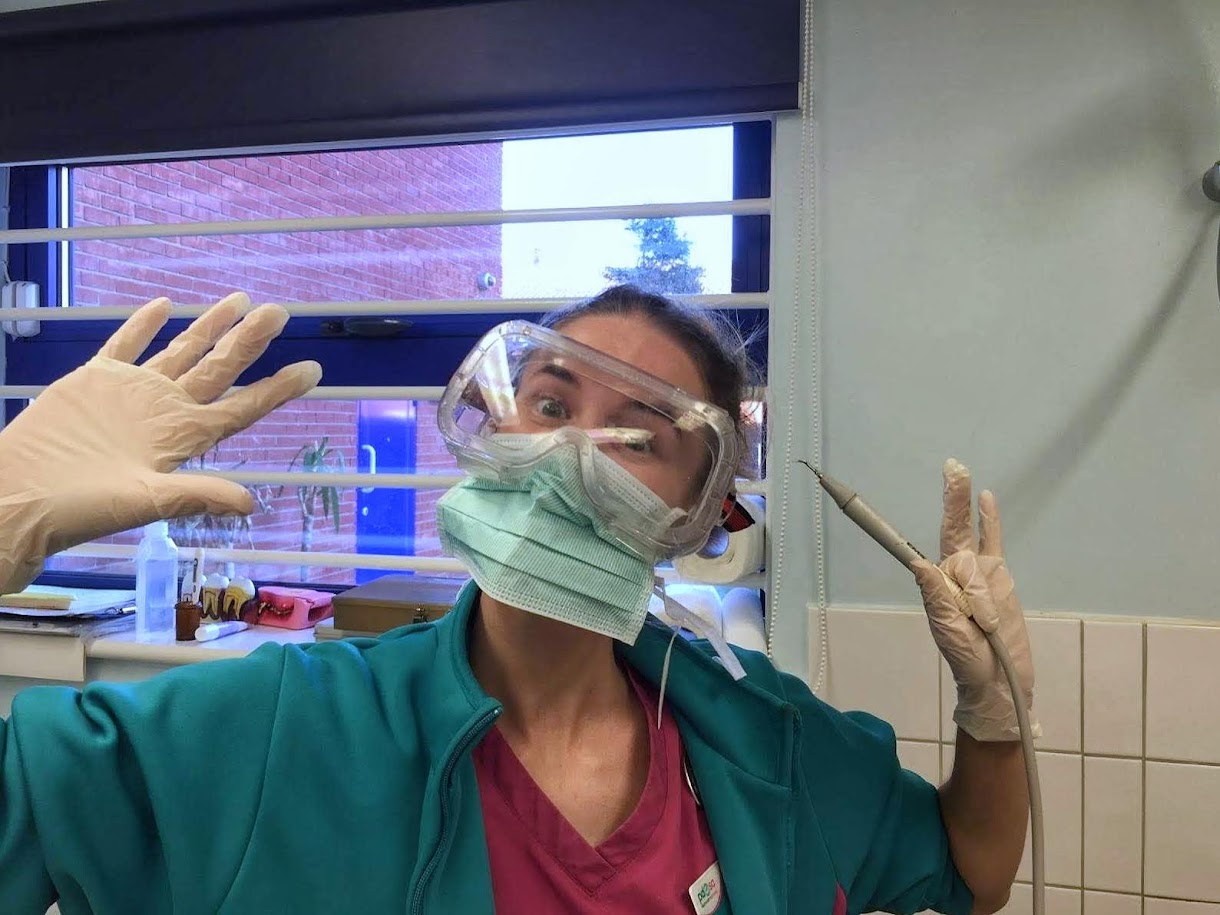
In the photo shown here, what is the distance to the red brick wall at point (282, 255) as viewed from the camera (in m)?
2.17

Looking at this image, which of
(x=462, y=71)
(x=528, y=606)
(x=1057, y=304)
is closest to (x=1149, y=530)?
(x=1057, y=304)

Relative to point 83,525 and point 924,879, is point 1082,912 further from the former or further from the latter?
point 83,525

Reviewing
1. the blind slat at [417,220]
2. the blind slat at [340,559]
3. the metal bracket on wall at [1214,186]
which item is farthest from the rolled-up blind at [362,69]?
the blind slat at [340,559]

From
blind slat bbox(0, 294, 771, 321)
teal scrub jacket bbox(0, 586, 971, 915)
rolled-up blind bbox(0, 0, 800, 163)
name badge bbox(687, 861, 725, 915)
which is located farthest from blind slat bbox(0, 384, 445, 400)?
name badge bbox(687, 861, 725, 915)

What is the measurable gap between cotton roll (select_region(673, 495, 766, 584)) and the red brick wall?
2.75 feet

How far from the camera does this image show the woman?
0.77 m

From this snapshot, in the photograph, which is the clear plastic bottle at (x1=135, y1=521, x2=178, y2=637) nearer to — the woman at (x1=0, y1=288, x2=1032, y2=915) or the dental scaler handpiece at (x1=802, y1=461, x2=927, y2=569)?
the woman at (x1=0, y1=288, x2=1032, y2=915)

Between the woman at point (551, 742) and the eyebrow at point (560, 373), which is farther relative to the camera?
the eyebrow at point (560, 373)

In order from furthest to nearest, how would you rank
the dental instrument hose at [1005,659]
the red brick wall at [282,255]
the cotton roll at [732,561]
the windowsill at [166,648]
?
the red brick wall at [282,255], the windowsill at [166,648], the cotton roll at [732,561], the dental instrument hose at [1005,659]

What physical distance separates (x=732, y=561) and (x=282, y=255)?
1515 mm

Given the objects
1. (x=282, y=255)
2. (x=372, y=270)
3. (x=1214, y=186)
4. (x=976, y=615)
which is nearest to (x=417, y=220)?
(x=372, y=270)

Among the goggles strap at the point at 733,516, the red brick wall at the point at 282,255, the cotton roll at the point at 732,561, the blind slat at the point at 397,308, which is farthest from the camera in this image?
the red brick wall at the point at 282,255

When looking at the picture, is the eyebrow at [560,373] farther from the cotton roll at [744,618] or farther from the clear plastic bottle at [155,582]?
the clear plastic bottle at [155,582]

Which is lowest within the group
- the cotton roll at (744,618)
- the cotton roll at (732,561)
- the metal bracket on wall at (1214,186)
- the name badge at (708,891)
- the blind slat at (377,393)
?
the name badge at (708,891)
